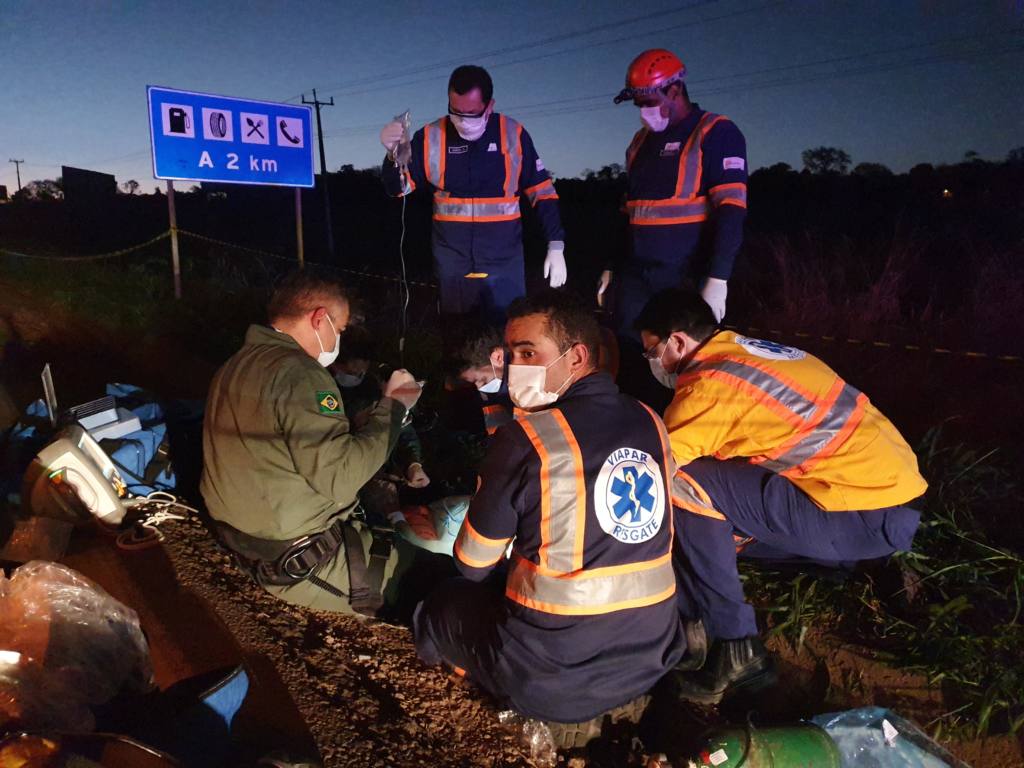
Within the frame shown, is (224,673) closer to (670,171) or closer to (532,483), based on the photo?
(532,483)

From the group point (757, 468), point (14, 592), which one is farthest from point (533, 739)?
point (14, 592)

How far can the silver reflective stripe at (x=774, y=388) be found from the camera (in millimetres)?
2422

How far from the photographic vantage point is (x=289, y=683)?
2479 millimetres

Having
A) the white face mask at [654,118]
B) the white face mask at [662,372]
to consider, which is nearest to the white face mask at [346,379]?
the white face mask at [662,372]

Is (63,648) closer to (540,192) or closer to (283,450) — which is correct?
(283,450)

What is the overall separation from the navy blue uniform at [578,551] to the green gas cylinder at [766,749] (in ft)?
0.84

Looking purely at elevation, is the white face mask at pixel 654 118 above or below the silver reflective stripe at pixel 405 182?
above

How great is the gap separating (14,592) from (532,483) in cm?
166

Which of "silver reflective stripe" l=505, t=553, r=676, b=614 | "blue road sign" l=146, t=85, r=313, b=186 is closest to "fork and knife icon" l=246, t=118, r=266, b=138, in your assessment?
"blue road sign" l=146, t=85, r=313, b=186

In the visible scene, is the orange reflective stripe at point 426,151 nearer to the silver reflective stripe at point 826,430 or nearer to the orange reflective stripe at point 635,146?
the orange reflective stripe at point 635,146

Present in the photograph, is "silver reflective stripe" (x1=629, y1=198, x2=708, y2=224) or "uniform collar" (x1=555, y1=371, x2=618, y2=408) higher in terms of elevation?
"silver reflective stripe" (x1=629, y1=198, x2=708, y2=224)

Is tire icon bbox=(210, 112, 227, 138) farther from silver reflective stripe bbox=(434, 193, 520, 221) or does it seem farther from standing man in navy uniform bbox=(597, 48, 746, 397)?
standing man in navy uniform bbox=(597, 48, 746, 397)

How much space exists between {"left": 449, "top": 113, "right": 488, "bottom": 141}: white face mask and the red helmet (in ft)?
3.21

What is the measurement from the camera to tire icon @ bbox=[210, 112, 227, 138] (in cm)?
700
